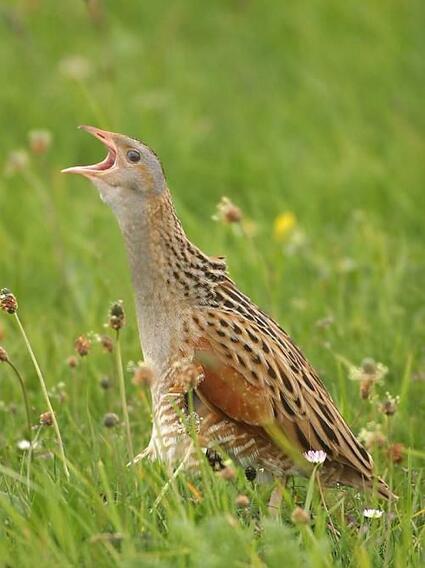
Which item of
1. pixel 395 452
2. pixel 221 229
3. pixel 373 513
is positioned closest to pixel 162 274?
pixel 395 452

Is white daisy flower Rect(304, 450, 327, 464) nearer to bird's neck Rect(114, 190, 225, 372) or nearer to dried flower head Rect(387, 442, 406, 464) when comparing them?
dried flower head Rect(387, 442, 406, 464)

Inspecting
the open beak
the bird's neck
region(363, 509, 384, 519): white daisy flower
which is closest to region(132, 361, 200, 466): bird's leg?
the bird's neck

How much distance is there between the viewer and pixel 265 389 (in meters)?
4.65

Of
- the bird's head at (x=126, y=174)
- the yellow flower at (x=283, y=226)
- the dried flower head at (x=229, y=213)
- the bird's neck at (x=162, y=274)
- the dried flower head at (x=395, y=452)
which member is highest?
the yellow flower at (x=283, y=226)

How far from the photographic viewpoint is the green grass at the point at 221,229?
4.14 meters

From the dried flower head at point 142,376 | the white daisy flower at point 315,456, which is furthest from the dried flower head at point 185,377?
the white daisy flower at point 315,456

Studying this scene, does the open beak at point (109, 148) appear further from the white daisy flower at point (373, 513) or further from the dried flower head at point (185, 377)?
the white daisy flower at point (373, 513)

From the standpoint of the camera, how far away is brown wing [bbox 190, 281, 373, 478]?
462 cm

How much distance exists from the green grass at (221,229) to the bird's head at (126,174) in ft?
2.32

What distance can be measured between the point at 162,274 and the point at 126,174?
→ 1.19 feet

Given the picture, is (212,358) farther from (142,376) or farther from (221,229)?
(221,229)

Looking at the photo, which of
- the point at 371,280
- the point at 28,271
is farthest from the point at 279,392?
the point at 28,271

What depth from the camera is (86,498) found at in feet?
13.6

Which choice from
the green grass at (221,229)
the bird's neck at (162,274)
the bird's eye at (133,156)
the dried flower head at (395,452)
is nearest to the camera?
the green grass at (221,229)
